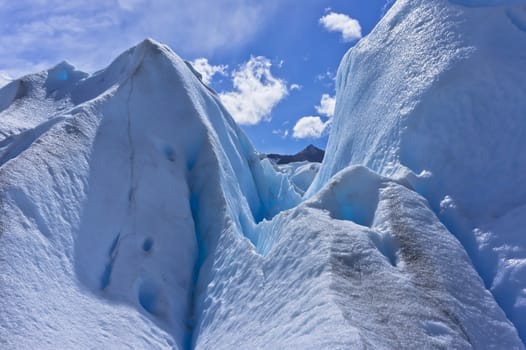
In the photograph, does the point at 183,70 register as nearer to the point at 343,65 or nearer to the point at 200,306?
the point at 343,65

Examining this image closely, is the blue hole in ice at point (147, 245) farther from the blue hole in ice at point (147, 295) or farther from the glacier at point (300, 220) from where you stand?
the blue hole in ice at point (147, 295)

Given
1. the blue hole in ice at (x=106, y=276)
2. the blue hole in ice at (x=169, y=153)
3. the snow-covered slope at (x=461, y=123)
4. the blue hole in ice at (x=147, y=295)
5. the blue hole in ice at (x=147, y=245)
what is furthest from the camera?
the blue hole in ice at (x=169, y=153)

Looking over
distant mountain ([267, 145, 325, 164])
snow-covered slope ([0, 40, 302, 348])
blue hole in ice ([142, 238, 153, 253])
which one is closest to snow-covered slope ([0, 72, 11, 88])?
snow-covered slope ([0, 40, 302, 348])

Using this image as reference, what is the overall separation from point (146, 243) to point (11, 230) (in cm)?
204

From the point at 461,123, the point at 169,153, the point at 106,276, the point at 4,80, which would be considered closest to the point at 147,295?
the point at 106,276

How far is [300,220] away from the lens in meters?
6.56

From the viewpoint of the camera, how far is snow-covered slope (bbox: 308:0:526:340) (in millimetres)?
6191

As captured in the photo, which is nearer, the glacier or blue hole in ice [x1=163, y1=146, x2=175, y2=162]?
the glacier

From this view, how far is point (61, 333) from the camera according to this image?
505cm

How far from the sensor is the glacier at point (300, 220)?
5062 mm

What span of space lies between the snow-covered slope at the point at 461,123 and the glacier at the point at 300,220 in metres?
0.03

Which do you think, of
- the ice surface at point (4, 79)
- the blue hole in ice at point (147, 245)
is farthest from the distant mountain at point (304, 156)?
the blue hole in ice at point (147, 245)

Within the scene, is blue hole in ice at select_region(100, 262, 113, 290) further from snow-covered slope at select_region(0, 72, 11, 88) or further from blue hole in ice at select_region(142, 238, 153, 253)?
snow-covered slope at select_region(0, 72, 11, 88)

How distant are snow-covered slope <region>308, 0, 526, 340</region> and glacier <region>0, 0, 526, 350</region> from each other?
0.09 feet
